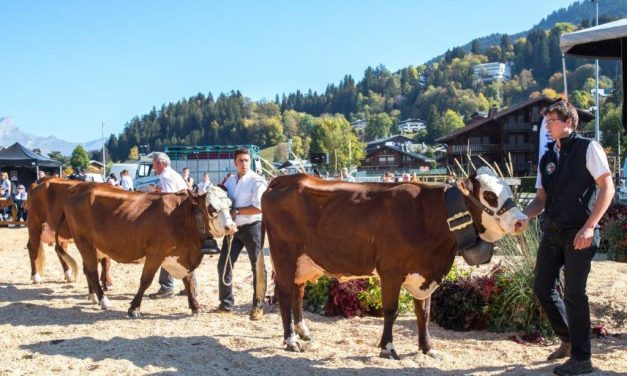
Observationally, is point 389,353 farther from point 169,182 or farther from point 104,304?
point 169,182

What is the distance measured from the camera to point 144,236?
780 cm

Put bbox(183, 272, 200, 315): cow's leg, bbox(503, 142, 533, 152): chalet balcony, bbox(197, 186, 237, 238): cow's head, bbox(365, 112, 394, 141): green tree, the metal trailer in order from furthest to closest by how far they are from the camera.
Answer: bbox(365, 112, 394, 141): green tree, bbox(503, 142, 533, 152): chalet balcony, the metal trailer, bbox(183, 272, 200, 315): cow's leg, bbox(197, 186, 237, 238): cow's head

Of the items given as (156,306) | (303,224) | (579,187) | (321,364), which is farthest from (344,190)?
(156,306)

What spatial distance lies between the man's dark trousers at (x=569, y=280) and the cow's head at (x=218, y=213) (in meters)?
3.51

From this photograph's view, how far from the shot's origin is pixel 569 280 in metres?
4.99

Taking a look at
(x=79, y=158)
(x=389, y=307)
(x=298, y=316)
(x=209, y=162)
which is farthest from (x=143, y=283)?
(x=79, y=158)

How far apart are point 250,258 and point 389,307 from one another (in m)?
2.55

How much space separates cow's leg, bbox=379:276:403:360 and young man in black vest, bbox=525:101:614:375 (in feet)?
4.06

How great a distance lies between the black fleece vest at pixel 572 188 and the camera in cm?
493

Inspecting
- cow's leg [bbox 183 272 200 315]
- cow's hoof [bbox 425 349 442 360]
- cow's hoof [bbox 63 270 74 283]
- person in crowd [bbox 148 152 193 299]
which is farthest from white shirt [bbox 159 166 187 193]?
cow's hoof [bbox 425 349 442 360]

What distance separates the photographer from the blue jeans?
24.3 feet

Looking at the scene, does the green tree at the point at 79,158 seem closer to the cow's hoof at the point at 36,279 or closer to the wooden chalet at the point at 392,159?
the wooden chalet at the point at 392,159

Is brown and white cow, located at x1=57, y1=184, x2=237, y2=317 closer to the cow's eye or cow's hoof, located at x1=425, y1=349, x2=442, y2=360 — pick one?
cow's hoof, located at x1=425, y1=349, x2=442, y2=360

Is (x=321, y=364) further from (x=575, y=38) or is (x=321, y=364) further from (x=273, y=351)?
(x=575, y=38)
